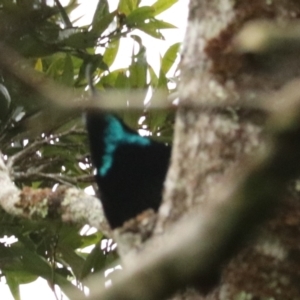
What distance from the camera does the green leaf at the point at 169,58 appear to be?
2.56 m

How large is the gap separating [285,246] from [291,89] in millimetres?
364

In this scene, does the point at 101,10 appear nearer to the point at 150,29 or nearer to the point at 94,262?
the point at 150,29

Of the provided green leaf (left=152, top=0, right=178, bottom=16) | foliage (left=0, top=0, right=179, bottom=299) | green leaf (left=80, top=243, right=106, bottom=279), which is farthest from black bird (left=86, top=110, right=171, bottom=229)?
green leaf (left=152, top=0, right=178, bottom=16)

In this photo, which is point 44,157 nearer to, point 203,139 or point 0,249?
point 0,249

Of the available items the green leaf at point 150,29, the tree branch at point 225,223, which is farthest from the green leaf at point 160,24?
the tree branch at point 225,223

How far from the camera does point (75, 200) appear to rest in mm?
1450

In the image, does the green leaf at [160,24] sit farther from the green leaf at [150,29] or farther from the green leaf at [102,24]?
the green leaf at [102,24]

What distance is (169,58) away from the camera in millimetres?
2572

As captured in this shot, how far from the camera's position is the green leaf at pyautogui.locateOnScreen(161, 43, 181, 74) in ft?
8.40

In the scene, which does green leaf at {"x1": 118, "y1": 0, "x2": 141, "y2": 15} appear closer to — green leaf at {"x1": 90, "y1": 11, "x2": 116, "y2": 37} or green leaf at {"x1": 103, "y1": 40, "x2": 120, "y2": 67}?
green leaf at {"x1": 103, "y1": 40, "x2": 120, "y2": 67}

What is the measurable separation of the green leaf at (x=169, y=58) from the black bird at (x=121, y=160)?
2.80 feet

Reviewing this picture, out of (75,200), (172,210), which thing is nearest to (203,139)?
(172,210)

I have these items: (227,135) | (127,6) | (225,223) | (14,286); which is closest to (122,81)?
(127,6)

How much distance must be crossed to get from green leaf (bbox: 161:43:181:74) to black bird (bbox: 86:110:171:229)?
2.80 ft
